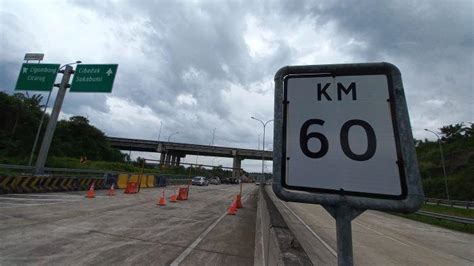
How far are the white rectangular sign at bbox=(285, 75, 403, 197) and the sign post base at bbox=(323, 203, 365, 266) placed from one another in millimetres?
96

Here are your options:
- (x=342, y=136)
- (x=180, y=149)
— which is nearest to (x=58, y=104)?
(x=342, y=136)

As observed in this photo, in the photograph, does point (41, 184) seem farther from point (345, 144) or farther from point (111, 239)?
point (345, 144)

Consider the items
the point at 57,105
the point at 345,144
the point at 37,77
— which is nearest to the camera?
the point at 345,144

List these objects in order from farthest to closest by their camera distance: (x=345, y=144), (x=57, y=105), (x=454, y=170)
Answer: (x=454, y=170), (x=57, y=105), (x=345, y=144)

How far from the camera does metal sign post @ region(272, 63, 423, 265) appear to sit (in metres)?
1.40

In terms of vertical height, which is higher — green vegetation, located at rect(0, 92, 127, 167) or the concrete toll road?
green vegetation, located at rect(0, 92, 127, 167)

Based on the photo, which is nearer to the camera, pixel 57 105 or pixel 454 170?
pixel 57 105

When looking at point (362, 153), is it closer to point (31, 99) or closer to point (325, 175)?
point (325, 175)

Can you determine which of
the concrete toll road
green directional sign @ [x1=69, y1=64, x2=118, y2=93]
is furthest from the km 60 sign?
green directional sign @ [x1=69, y1=64, x2=118, y2=93]

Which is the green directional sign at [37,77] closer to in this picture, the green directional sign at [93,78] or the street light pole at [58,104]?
the street light pole at [58,104]

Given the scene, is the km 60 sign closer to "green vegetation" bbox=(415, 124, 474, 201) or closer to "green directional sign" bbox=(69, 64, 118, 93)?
"green directional sign" bbox=(69, 64, 118, 93)

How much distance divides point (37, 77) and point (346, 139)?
23142 mm

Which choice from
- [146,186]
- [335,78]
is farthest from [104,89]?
[335,78]

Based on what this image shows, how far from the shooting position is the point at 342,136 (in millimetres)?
1533
